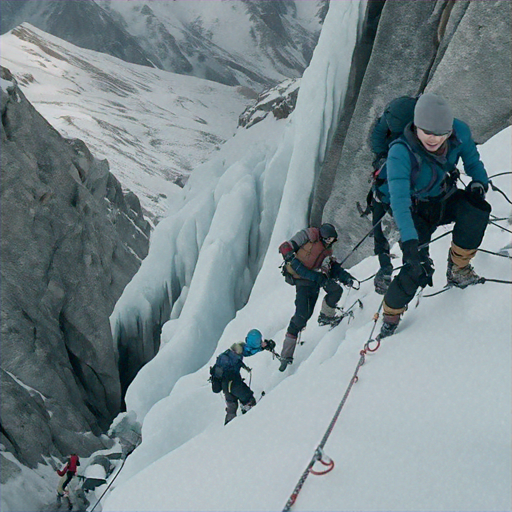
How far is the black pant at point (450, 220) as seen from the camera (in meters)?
3.11

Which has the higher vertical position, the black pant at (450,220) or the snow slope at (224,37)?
the snow slope at (224,37)

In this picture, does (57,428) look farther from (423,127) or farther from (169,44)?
(169,44)

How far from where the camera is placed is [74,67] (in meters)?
72.2

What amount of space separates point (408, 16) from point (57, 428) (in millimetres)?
15684

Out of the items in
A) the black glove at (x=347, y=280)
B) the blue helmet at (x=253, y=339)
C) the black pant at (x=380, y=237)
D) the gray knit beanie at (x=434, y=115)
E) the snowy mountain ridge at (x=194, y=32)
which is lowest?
the blue helmet at (x=253, y=339)

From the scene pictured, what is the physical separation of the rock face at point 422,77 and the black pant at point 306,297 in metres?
4.30

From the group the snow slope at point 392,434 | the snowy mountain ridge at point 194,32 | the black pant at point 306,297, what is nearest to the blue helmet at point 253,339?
the black pant at point 306,297

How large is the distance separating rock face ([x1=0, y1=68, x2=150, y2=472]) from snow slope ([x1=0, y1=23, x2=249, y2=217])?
1611cm

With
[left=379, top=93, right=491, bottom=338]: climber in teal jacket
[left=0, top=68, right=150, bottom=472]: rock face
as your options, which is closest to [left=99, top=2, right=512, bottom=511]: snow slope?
[left=379, top=93, right=491, bottom=338]: climber in teal jacket

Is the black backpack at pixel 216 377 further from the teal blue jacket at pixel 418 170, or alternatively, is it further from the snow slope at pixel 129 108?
the snow slope at pixel 129 108

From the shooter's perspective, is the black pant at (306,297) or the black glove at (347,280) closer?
the black glove at (347,280)

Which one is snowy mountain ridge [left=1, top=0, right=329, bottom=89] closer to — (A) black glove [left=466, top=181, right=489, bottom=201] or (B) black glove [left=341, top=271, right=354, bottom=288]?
(B) black glove [left=341, top=271, right=354, bottom=288]

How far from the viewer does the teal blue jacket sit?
9.41ft

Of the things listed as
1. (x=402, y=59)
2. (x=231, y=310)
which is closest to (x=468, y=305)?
(x=402, y=59)
